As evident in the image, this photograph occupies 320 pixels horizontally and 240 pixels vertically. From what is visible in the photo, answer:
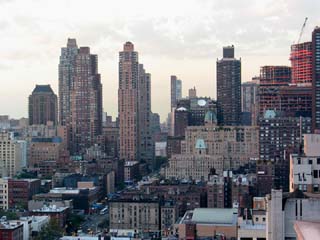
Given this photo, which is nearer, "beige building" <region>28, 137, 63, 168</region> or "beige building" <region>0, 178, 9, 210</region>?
"beige building" <region>0, 178, 9, 210</region>

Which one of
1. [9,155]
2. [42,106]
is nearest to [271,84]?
[9,155]

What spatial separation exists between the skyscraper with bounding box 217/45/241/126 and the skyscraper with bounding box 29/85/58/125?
38.7 meters

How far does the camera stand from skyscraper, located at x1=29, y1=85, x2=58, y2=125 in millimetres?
157225

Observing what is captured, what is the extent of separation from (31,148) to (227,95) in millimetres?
40544

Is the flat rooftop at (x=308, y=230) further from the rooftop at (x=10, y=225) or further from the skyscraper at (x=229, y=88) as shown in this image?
the skyscraper at (x=229, y=88)

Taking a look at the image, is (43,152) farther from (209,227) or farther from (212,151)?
(209,227)

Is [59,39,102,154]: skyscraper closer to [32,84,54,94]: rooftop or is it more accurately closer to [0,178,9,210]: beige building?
[32,84,54,94]: rooftop

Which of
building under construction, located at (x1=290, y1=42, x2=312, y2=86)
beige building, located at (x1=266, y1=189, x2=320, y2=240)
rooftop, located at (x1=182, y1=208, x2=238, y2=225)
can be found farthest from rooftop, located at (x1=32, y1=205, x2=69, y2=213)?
building under construction, located at (x1=290, y1=42, x2=312, y2=86)

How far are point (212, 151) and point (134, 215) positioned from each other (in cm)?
4653

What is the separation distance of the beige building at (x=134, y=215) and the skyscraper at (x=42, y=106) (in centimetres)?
9578

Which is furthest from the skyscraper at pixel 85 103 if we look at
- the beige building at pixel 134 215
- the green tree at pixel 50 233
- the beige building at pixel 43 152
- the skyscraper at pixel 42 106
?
the green tree at pixel 50 233

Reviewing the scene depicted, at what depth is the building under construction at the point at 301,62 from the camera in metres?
132

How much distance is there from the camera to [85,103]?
142 m

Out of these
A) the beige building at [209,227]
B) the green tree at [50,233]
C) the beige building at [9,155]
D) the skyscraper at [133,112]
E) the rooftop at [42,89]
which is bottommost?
the green tree at [50,233]
